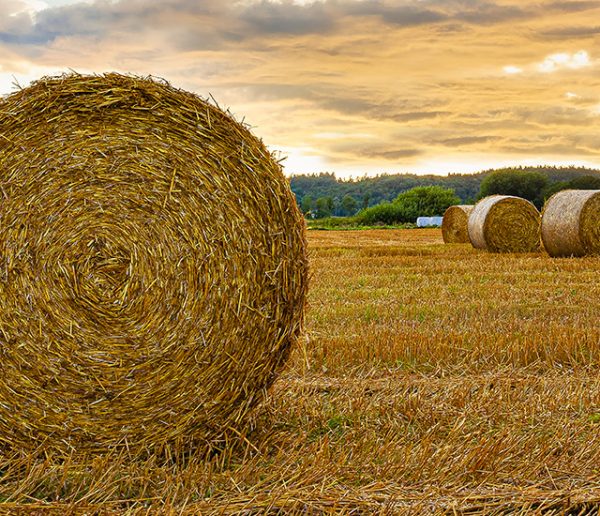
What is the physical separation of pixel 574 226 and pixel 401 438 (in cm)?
1230

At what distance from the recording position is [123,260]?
15.0 ft

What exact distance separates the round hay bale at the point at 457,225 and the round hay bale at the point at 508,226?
498 centimetres

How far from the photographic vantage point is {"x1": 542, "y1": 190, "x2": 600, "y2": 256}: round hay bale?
52.1 ft

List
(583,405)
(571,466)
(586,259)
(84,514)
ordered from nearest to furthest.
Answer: (84,514) < (571,466) < (583,405) < (586,259)

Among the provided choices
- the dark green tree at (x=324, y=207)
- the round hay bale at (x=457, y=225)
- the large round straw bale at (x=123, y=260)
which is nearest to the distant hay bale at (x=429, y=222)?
the round hay bale at (x=457, y=225)

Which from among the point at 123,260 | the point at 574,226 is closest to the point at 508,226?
the point at 574,226

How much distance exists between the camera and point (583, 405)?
5.46 m

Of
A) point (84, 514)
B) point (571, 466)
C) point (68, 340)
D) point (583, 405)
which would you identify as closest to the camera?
point (84, 514)

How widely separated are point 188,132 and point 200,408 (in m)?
1.58

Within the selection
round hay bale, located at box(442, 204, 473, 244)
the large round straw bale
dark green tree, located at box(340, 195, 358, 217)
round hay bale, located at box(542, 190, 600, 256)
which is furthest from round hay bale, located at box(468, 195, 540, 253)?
dark green tree, located at box(340, 195, 358, 217)

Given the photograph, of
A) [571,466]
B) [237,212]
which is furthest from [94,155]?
[571,466]

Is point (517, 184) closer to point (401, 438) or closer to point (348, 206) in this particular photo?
point (348, 206)

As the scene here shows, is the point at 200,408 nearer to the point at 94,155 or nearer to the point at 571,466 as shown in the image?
the point at 94,155

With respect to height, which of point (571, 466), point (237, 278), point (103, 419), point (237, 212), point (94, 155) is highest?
point (94, 155)
